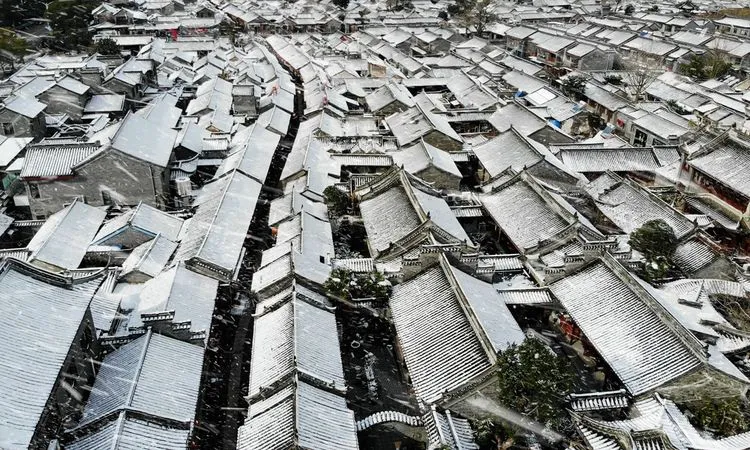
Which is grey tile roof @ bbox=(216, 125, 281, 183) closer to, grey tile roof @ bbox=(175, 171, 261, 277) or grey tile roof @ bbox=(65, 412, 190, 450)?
grey tile roof @ bbox=(175, 171, 261, 277)

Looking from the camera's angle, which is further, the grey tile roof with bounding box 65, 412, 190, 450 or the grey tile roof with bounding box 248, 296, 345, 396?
the grey tile roof with bounding box 248, 296, 345, 396

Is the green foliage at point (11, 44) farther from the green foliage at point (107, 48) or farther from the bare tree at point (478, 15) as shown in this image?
the bare tree at point (478, 15)

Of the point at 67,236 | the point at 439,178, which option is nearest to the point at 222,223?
the point at 67,236

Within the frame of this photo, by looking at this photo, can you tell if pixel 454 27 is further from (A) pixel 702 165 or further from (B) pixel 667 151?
(A) pixel 702 165

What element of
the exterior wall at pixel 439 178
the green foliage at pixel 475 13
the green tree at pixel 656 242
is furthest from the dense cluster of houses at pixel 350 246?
the green foliage at pixel 475 13

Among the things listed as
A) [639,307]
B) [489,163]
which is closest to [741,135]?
[489,163]

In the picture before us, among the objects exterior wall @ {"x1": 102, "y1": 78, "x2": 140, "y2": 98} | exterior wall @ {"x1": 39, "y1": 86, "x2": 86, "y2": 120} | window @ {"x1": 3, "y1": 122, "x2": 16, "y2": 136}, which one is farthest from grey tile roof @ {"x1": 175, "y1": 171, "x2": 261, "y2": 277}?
exterior wall @ {"x1": 102, "y1": 78, "x2": 140, "y2": 98}
